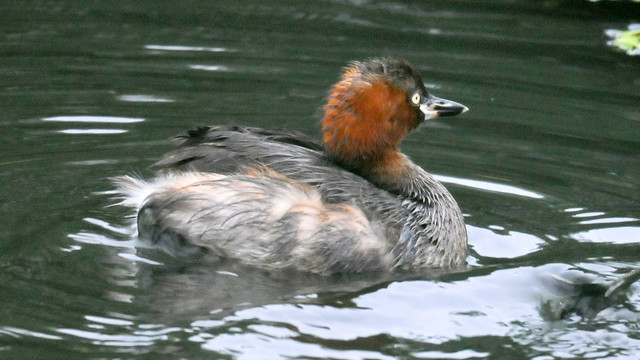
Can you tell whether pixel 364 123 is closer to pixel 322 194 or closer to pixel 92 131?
pixel 322 194

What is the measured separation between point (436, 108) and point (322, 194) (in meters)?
0.95

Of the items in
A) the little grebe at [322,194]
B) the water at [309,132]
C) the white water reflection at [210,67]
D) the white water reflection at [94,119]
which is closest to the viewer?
the water at [309,132]

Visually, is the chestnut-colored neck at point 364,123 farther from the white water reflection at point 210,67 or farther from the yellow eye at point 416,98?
the white water reflection at point 210,67

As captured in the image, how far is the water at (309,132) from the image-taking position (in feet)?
17.6

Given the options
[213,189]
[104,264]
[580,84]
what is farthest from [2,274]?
[580,84]

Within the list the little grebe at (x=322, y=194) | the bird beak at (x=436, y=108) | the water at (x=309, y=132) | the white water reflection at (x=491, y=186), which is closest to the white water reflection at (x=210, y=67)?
the water at (x=309, y=132)

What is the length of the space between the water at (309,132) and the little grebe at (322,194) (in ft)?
0.45

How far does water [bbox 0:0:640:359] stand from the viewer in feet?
17.6

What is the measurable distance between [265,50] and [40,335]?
5.17 metres

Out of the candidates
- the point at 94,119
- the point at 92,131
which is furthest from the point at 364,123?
the point at 94,119

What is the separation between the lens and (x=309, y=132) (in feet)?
27.8

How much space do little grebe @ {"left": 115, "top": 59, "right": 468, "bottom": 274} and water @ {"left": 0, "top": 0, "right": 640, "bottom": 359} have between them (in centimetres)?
14

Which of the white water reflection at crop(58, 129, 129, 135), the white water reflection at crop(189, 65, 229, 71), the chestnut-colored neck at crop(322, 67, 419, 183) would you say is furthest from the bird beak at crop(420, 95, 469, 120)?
the white water reflection at crop(189, 65, 229, 71)

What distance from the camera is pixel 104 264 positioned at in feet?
20.0
